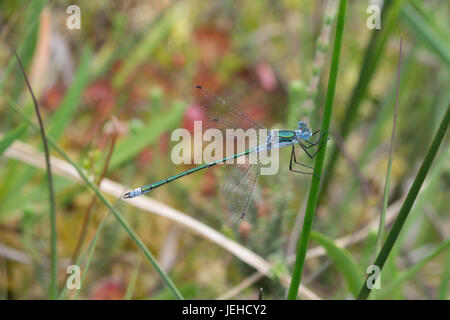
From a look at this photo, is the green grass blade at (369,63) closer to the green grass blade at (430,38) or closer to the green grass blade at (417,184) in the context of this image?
the green grass blade at (430,38)

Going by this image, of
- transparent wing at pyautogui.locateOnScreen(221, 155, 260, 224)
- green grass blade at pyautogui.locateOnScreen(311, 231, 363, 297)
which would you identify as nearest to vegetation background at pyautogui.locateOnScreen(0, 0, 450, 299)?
green grass blade at pyautogui.locateOnScreen(311, 231, 363, 297)

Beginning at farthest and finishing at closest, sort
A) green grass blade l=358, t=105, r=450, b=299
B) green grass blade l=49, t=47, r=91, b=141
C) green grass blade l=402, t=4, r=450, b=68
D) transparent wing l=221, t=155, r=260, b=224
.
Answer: green grass blade l=49, t=47, r=91, b=141
green grass blade l=402, t=4, r=450, b=68
transparent wing l=221, t=155, r=260, b=224
green grass blade l=358, t=105, r=450, b=299

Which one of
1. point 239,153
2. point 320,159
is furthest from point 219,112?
point 320,159

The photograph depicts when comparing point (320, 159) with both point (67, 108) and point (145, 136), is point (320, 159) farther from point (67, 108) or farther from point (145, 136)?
point (67, 108)

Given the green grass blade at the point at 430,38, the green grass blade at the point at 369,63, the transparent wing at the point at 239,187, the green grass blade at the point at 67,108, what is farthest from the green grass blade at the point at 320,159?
the green grass blade at the point at 67,108

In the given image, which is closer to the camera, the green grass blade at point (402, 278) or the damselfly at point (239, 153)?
the green grass blade at point (402, 278)

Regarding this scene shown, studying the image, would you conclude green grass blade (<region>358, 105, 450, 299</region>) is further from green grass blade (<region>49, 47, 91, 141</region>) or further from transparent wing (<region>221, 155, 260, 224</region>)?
green grass blade (<region>49, 47, 91, 141</region>)

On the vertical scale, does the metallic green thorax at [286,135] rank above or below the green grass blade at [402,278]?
above
